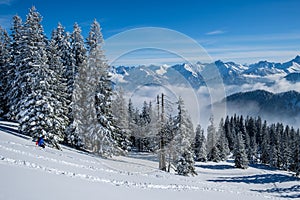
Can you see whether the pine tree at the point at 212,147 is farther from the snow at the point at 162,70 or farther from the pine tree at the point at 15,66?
the snow at the point at 162,70

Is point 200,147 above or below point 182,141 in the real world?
below

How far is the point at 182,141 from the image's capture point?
38781 millimetres

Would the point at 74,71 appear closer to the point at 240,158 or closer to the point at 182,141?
the point at 182,141

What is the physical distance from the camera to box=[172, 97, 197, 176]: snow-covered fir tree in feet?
124

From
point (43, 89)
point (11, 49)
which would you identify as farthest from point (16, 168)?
point (11, 49)

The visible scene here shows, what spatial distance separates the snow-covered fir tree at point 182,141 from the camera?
124 ft

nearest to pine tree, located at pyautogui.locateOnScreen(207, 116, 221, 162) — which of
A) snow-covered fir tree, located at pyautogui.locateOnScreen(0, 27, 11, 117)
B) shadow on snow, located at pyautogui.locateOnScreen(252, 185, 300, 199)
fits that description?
shadow on snow, located at pyautogui.locateOnScreen(252, 185, 300, 199)

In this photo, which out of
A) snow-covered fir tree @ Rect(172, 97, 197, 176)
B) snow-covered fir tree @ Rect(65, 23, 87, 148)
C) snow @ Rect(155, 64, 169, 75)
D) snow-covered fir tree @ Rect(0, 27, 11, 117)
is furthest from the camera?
snow-covered fir tree @ Rect(0, 27, 11, 117)

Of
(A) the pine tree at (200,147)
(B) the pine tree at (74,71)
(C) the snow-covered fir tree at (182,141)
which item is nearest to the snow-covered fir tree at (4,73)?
(B) the pine tree at (74,71)

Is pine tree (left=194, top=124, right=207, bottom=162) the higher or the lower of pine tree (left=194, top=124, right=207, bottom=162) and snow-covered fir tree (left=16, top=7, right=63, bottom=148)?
the lower

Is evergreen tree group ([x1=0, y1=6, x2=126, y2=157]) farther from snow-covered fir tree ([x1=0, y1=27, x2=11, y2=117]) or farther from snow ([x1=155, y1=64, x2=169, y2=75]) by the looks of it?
snow ([x1=155, y1=64, x2=169, y2=75])

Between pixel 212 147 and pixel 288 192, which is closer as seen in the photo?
pixel 288 192

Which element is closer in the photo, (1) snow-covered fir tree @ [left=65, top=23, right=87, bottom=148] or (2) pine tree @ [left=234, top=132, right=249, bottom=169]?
(1) snow-covered fir tree @ [left=65, top=23, right=87, bottom=148]

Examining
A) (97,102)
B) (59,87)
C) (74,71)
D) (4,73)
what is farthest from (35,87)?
(4,73)
